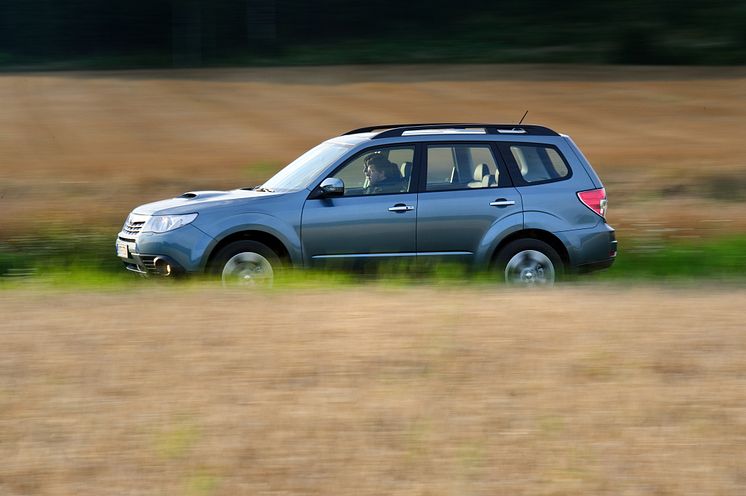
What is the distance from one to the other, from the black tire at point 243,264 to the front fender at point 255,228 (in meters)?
0.10

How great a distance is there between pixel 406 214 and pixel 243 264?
4.75 ft

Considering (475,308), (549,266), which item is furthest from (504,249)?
(475,308)

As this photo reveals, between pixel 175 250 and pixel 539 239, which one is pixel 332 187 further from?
pixel 539 239

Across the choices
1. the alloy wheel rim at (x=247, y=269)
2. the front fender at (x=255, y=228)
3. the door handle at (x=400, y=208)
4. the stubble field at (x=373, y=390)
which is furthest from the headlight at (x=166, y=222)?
the door handle at (x=400, y=208)

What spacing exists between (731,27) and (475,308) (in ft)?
139

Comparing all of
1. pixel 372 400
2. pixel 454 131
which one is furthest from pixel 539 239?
pixel 372 400

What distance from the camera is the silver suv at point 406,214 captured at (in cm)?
943

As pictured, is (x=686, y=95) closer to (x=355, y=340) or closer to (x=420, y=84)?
(x=420, y=84)

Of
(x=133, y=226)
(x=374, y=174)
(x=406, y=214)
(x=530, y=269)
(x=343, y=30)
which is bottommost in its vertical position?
(x=530, y=269)

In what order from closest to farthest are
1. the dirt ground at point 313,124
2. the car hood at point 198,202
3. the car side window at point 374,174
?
the car hood at point 198,202
the car side window at point 374,174
the dirt ground at point 313,124

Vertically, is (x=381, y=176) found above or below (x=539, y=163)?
below

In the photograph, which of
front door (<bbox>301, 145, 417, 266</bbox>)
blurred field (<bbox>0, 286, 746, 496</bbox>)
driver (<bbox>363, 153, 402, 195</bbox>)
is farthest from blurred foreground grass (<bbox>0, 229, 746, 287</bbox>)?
blurred field (<bbox>0, 286, 746, 496</bbox>)

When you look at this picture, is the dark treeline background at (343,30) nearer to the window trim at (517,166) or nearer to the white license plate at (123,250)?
the window trim at (517,166)

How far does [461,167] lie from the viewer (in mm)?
9977
